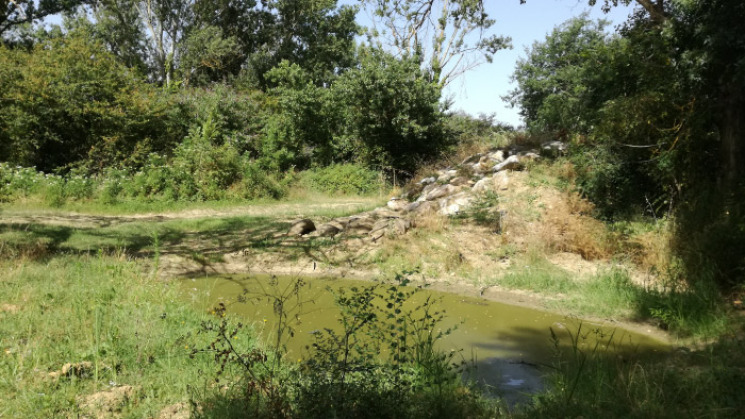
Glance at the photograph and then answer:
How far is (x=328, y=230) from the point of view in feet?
38.1

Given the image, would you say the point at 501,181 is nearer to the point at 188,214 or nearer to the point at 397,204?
the point at 397,204

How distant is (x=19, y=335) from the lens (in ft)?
16.4

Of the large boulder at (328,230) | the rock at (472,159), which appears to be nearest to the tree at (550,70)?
the rock at (472,159)

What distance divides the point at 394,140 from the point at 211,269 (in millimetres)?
11772

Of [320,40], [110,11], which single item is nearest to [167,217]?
[320,40]

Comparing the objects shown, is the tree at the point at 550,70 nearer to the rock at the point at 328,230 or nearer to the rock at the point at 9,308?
the rock at the point at 328,230

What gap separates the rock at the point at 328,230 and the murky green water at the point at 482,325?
2643mm

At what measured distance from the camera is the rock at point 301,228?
1151 cm

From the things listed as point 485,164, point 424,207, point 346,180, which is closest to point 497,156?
point 485,164

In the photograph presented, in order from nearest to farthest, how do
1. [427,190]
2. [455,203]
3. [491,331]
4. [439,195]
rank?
[491,331]
[455,203]
[439,195]
[427,190]

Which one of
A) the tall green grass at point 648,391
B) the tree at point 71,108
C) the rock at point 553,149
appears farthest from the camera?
the tree at point 71,108

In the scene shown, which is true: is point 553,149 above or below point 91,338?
above

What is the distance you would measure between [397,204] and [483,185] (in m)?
2.48

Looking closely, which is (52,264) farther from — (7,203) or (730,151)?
(730,151)
